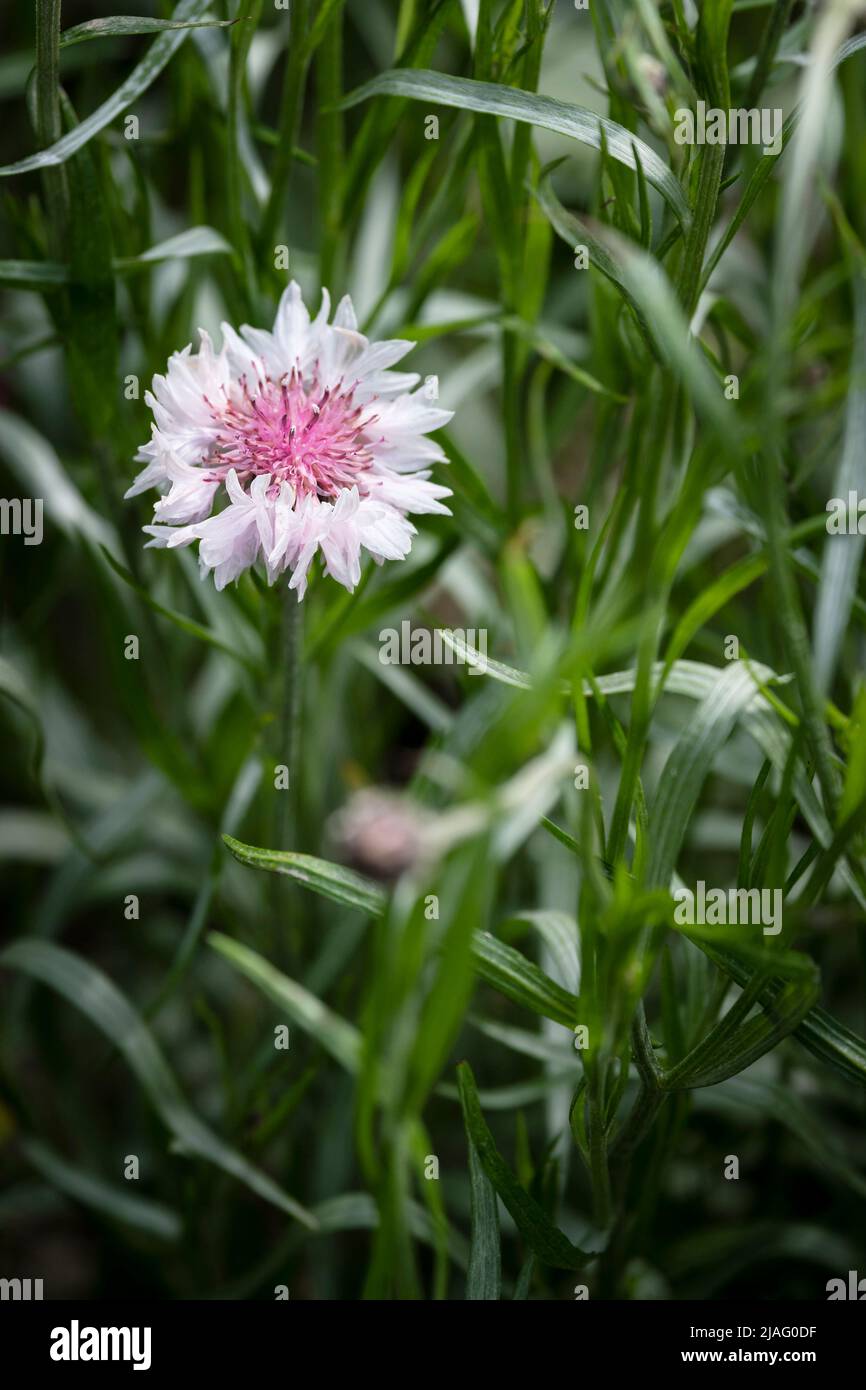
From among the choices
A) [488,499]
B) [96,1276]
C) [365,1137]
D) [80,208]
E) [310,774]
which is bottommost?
[96,1276]

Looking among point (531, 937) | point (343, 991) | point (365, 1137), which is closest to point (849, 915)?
point (531, 937)

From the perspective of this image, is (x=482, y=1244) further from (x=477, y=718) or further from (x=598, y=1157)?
(x=477, y=718)

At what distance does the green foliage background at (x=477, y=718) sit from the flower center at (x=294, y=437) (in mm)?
93

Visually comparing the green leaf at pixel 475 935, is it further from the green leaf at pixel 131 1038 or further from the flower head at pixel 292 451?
the green leaf at pixel 131 1038

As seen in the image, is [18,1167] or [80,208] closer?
[80,208]

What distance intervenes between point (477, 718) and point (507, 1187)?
0.78 feet

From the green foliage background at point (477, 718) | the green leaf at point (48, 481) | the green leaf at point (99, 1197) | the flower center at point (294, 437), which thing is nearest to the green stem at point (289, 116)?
the green foliage background at point (477, 718)

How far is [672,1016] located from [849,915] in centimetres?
21

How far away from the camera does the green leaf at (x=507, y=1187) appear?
46 centimetres

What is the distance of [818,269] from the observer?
98 cm

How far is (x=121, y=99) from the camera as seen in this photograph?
0.48 meters

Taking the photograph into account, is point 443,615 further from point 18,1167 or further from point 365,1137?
point 365,1137

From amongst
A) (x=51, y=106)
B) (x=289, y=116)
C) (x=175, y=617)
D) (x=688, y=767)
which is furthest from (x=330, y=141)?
(x=688, y=767)

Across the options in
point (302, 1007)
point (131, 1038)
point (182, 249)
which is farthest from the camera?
point (131, 1038)
